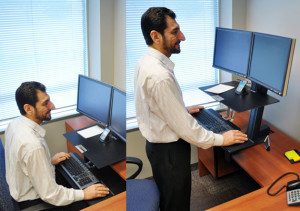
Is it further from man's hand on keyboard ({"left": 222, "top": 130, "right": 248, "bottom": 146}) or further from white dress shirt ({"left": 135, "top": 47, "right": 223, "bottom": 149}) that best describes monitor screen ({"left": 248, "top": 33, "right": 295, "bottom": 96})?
white dress shirt ({"left": 135, "top": 47, "right": 223, "bottom": 149})

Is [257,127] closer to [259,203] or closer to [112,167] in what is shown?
[259,203]

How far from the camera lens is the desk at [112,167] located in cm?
53

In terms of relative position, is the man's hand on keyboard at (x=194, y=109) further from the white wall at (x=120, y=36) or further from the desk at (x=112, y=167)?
the white wall at (x=120, y=36)

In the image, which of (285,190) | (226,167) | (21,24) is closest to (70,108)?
(21,24)

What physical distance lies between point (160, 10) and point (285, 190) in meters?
0.90

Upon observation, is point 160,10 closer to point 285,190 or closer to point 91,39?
point 91,39

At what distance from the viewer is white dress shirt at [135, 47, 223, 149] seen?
39.2 inches

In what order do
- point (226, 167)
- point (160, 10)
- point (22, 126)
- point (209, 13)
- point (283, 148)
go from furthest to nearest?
1. point (226, 167)
2. point (209, 13)
3. point (283, 148)
4. point (160, 10)
5. point (22, 126)

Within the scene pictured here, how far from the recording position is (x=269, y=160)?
4.83ft

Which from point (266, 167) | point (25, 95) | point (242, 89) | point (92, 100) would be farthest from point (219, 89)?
point (25, 95)

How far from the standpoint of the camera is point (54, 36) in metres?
0.69

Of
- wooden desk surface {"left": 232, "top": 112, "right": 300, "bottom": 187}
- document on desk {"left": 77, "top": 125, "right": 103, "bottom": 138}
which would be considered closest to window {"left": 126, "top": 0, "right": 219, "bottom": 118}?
wooden desk surface {"left": 232, "top": 112, "right": 300, "bottom": 187}

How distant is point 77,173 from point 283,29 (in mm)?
1378

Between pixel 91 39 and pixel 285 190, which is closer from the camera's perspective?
pixel 91 39
